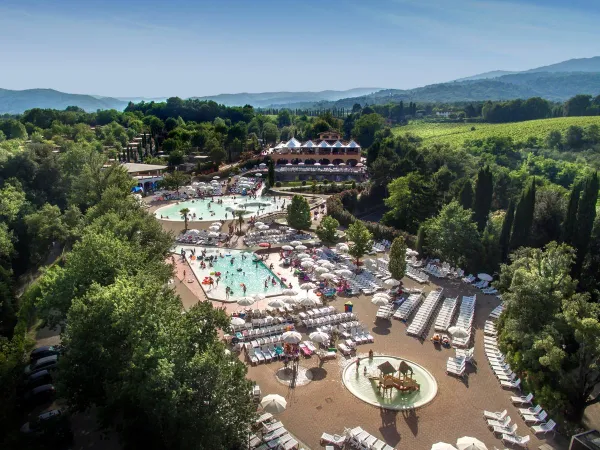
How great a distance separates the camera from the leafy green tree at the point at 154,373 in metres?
13.4

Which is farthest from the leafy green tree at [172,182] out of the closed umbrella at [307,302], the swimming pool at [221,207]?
the closed umbrella at [307,302]

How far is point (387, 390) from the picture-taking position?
19.1 meters

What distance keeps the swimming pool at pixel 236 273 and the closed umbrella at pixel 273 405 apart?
12400mm

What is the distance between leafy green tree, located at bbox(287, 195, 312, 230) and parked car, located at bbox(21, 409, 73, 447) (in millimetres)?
27997

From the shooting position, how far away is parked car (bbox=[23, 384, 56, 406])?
18328 mm

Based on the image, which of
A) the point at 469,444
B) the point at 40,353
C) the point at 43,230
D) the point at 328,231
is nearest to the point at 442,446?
the point at 469,444

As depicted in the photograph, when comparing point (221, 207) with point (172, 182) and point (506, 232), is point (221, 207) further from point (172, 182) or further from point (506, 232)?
point (506, 232)

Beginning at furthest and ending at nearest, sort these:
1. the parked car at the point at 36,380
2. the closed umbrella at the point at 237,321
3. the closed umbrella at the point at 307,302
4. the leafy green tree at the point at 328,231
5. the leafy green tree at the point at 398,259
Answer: the leafy green tree at the point at 328,231 → the leafy green tree at the point at 398,259 → the closed umbrella at the point at 307,302 → the closed umbrella at the point at 237,321 → the parked car at the point at 36,380

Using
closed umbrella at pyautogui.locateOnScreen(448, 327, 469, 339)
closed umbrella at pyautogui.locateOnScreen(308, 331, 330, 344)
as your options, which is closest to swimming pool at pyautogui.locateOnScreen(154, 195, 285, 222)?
closed umbrella at pyautogui.locateOnScreen(308, 331, 330, 344)

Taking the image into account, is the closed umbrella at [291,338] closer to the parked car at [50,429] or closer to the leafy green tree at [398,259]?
the parked car at [50,429]

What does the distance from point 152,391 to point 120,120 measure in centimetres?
11558

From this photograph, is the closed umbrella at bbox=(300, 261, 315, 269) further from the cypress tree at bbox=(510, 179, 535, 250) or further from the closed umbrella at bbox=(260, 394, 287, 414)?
the closed umbrella at bbox=(260, 394, 287, 414)

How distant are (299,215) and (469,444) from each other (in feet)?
95.4

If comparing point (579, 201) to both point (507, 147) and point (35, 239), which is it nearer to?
point (35, 239)
